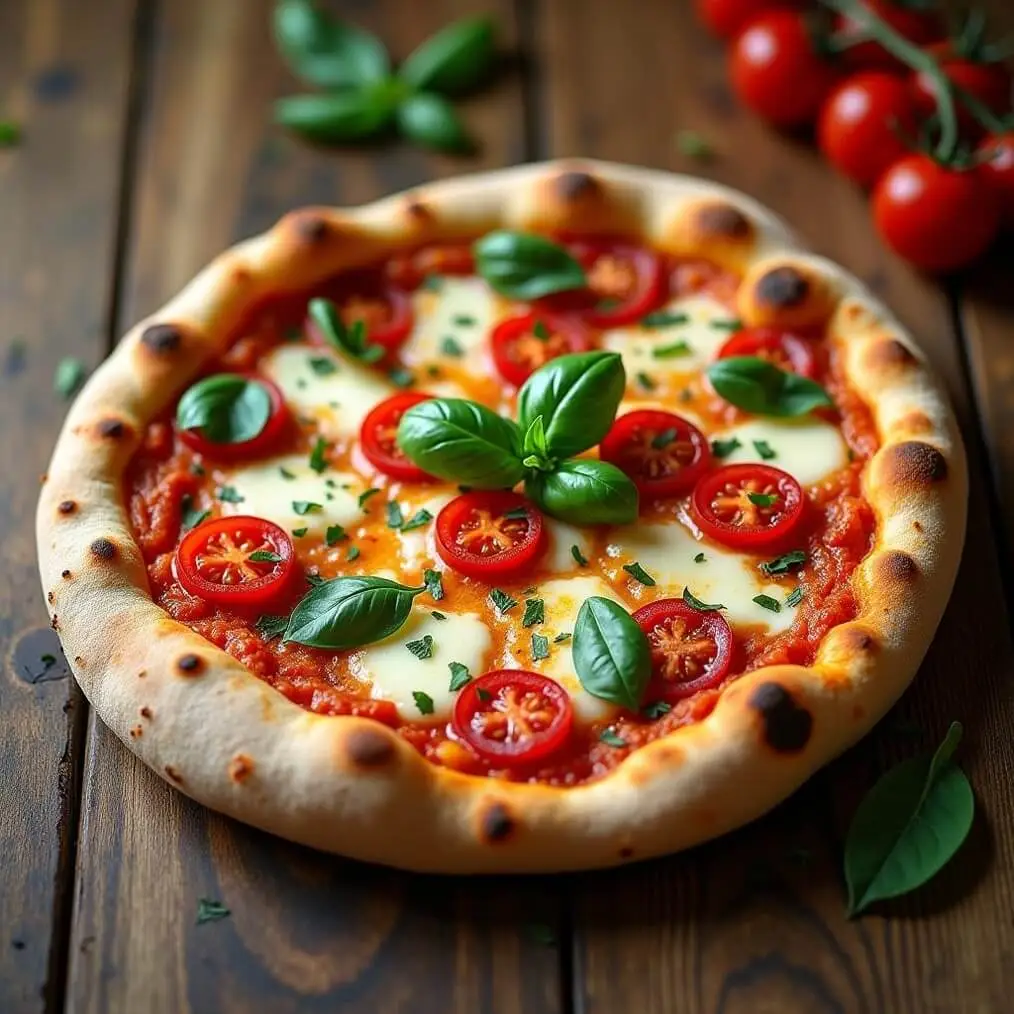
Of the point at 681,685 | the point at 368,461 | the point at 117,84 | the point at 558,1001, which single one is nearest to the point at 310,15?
the point at 117,84

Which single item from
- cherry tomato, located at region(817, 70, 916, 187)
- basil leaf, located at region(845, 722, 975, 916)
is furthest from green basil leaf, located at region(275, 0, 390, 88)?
basil leaf, located at region(845, 722, 975, 916)

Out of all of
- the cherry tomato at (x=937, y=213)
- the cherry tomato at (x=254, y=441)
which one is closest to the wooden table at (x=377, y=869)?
the cherry tomato at (x=937, y=213)

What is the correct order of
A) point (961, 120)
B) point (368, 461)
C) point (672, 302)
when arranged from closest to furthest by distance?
point (368, 461) < point (672, 302) < point (961, 120)

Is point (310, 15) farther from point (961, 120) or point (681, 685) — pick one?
point (681, 685)

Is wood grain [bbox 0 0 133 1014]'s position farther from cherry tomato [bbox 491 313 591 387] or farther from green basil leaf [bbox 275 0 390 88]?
cherry tomato [bbox 491 313 591 387]

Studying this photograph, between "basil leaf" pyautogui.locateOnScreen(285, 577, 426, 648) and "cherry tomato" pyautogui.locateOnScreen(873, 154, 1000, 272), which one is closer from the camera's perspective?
"basil leaf" pyautogui.locateOnScreen(285, 577, 426, 648)

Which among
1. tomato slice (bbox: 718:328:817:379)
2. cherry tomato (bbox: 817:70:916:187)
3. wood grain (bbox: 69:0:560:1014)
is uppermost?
cherry tomato (bbox: 817:70:916:187)
